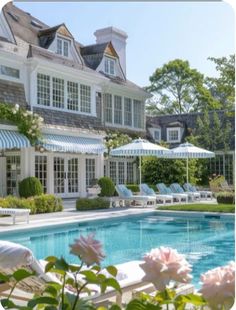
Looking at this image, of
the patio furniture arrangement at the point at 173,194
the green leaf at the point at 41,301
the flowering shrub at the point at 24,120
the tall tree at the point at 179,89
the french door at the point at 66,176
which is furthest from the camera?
the tall tree at the point at 179,89

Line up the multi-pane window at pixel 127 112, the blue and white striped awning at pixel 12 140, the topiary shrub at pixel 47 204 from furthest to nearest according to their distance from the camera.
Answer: the multi-pane window at pixel 127 112 → the blue and white striped awning at pixel 12 140 → the topiary shrub at pixel 47 204

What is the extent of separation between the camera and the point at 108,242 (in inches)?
625

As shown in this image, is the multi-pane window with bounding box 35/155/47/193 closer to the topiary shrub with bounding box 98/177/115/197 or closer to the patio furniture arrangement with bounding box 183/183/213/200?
the topiary shrub with bounding box 98/177/115/197

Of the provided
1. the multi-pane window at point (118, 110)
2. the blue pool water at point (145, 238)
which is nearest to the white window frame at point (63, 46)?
the multi-pane window at point (118, 110)

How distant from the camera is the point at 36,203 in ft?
71.2

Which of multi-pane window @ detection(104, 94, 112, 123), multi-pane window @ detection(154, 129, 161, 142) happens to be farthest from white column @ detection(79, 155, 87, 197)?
multi-pane window @ detection(154, 129, 161, 142)

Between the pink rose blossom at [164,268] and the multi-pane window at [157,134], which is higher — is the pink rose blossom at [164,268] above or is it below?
below

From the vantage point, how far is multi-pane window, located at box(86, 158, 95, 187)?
30908 millimetres

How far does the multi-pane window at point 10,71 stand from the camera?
26188 millimetres

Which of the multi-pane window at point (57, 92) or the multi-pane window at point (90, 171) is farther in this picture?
the multi-pane window at point (90, 171)

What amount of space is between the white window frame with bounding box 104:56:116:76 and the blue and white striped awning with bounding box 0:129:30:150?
14302mm

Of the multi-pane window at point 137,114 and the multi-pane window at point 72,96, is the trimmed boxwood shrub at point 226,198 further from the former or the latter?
the multi-pane window at point 137,114

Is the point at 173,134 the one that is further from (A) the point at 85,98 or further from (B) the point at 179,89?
(A) the point at 85,98

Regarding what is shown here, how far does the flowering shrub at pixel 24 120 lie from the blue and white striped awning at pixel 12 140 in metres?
0.42
